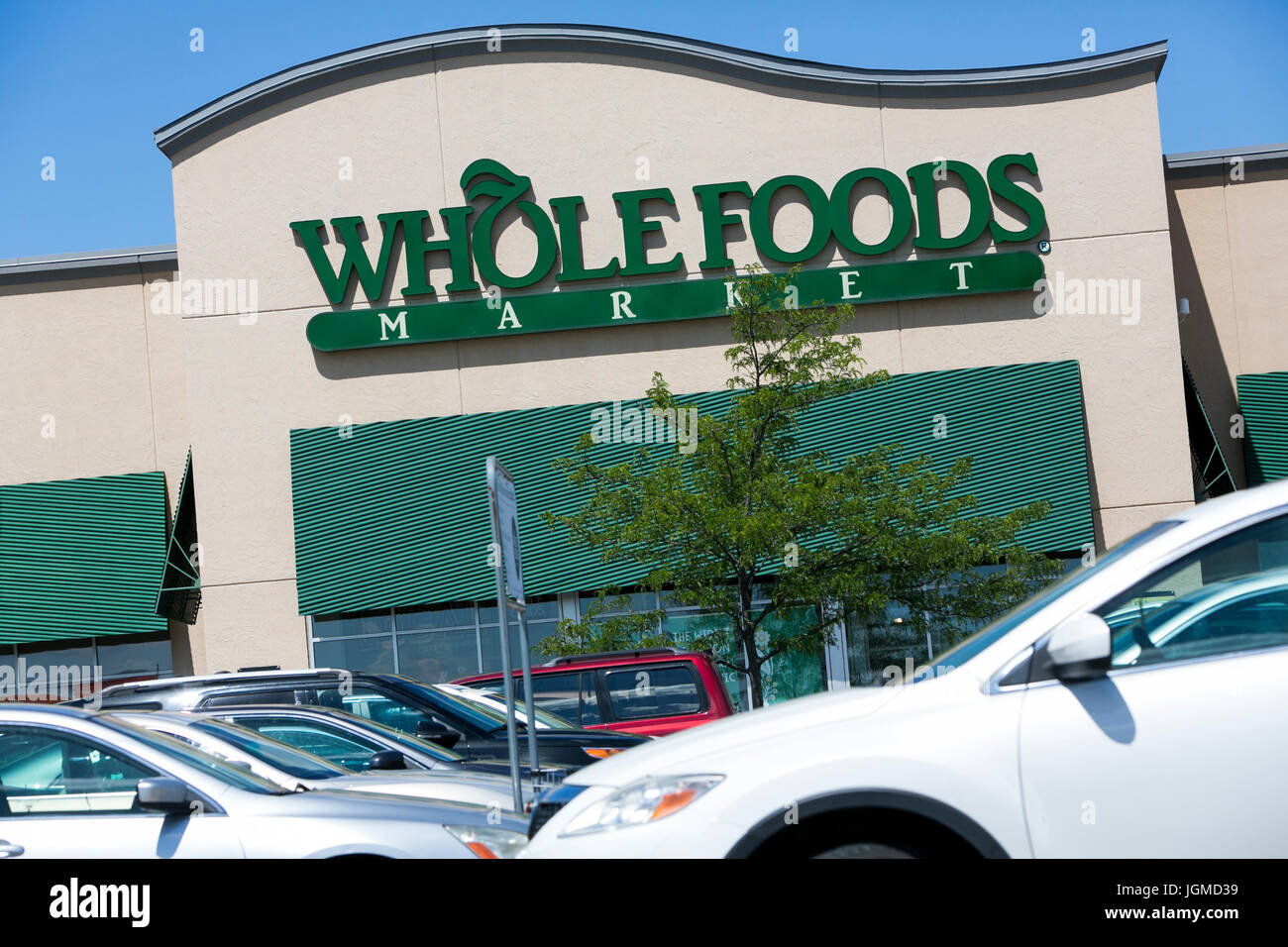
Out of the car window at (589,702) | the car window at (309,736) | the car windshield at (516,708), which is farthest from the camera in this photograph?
the car window at (589,702)

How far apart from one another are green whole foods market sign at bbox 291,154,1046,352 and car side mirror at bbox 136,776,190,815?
1768cm

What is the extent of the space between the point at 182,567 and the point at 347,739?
15984mm

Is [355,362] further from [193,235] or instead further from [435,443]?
[193,235]

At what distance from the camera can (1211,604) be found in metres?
4.14

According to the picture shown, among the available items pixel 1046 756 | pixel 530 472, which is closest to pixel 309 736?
pixel 1046 756

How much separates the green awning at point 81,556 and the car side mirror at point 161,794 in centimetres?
1872

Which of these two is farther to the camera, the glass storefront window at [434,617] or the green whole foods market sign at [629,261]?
the glass storefront window at [434,617]

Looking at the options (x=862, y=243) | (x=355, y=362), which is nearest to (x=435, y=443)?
(x=355, y=362)

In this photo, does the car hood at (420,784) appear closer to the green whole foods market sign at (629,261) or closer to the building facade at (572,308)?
the building facade at (572,308)

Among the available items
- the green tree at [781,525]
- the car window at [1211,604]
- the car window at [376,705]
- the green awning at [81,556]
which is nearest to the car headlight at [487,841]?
the car window at [1211,604]

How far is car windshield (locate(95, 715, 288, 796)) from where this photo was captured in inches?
218

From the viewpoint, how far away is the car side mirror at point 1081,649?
3.71 metres

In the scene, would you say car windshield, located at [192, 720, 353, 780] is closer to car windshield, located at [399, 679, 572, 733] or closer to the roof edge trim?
car windshield, located at [399, 679, 572, 733]

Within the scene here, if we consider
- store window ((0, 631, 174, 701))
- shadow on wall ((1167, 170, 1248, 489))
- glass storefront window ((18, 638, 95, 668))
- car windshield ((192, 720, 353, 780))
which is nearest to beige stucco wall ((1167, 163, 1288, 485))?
shadow on wall ((1167, 170, 1248, 489))
